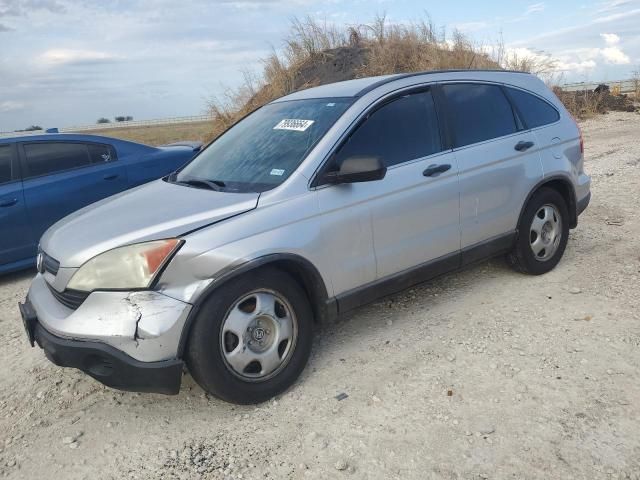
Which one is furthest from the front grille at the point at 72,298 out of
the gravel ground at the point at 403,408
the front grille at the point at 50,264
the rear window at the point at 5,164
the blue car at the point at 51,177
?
the rear window at the point at 5,164

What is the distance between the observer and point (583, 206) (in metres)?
5.16

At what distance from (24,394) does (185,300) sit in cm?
155

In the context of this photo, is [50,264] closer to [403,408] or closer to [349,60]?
[403,408]

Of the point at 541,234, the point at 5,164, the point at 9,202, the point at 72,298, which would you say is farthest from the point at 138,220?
the point at 5,164

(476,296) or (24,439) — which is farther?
(476,296)

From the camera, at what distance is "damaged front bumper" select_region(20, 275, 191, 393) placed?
9.29 ft

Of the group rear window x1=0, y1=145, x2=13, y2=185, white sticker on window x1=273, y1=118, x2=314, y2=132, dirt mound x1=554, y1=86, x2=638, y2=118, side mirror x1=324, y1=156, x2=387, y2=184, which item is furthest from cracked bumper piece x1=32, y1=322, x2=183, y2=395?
dirt mound x1=554, y1=86, x2=638, y2=118

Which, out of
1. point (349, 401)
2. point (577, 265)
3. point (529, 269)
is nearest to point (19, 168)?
point (349, 401)

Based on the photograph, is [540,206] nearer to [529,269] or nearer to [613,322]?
[529,269]

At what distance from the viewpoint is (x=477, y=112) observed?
4406 mm

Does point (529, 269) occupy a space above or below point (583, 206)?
below

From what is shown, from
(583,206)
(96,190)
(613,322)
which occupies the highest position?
(96,190)

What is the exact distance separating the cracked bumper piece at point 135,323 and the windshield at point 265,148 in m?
0.91

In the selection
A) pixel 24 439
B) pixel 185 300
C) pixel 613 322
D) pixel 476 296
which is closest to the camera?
pixel 185 300
